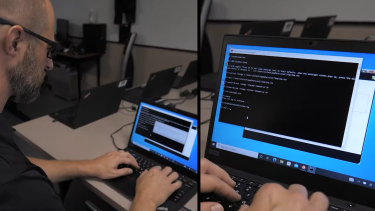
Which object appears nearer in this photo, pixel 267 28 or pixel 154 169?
pixel 154 169

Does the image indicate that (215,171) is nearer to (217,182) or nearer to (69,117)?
(217,182)

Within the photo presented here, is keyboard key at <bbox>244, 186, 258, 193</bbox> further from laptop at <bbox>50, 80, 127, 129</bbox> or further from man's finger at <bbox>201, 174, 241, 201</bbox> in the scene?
laptop at <bbox>50, 80, 127, 129</bbox>

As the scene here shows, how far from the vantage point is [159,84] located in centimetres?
171

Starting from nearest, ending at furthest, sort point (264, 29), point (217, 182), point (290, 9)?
1. point (217, 182)
2. point (264, 29)
3. point (290, 9)

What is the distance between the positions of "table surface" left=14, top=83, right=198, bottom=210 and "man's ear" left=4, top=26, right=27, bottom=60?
1.59 ft

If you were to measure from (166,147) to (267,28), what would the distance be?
0.81 meters

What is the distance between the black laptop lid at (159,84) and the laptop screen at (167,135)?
48 cm

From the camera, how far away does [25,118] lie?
9.40 feet

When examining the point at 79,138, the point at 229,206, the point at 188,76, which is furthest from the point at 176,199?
the point at 188,76

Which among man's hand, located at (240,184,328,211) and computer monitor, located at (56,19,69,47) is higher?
computer monitor, located at (56,19,69,47)

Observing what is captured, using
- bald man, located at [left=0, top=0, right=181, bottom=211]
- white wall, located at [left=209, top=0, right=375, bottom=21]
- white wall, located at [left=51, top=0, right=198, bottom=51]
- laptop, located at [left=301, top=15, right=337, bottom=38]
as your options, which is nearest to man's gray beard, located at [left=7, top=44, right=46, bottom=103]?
bald man, located at [left=0, top=0, right=181, bottom=211]

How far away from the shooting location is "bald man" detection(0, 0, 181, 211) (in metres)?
0.59

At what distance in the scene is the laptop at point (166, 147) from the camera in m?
0.91

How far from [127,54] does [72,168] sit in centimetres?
207
